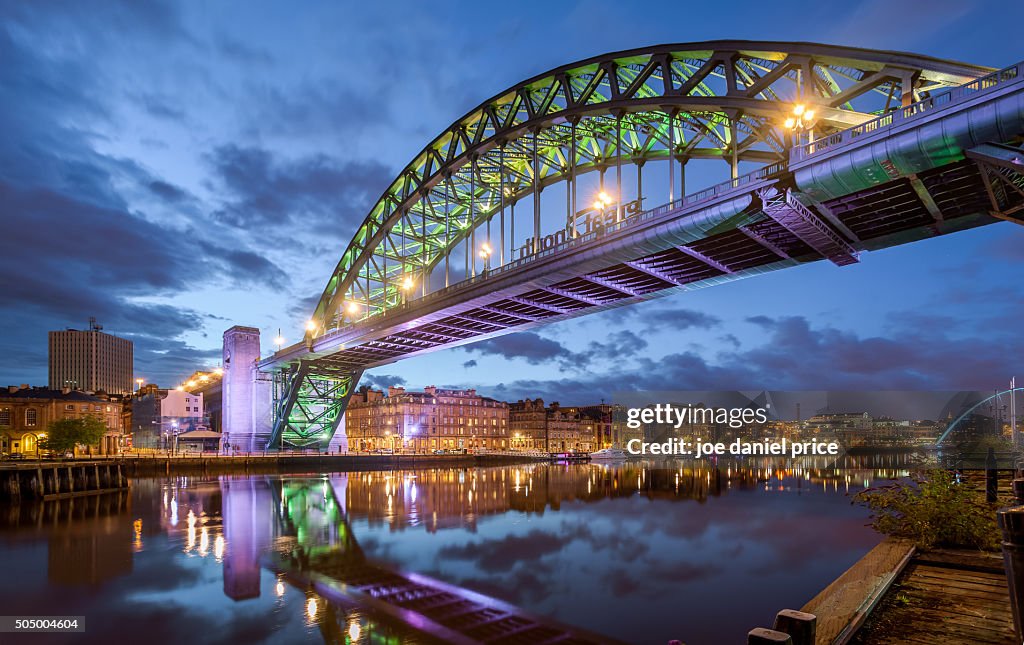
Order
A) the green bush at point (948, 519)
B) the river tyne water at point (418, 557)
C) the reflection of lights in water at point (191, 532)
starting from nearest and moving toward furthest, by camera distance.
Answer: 1. the green bush at point (948, 519)
2. the river tyne water at point (418, 557)
3. the reflection of lights in water at point (191, 532)

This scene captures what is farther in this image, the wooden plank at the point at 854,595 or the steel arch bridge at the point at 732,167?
the steel arch bridge at the point at 732,167

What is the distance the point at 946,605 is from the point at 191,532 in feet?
88.6

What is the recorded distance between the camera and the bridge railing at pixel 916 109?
17.8 m

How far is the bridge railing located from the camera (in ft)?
58.4

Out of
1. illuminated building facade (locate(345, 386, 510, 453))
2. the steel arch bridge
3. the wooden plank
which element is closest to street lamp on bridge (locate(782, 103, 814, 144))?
the steel arch bridge

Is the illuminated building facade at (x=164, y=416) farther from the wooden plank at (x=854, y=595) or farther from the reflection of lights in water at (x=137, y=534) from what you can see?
the wooden plank at (x=854, y=595)

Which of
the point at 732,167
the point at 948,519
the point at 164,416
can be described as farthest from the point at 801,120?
the point at 164,416

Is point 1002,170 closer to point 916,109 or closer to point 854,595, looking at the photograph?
point 916,109

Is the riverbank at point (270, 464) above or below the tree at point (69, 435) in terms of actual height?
below

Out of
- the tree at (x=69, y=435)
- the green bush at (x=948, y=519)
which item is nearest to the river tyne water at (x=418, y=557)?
the green bush at (x=948, y=519)

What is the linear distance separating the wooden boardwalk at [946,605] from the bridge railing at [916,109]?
44.5ft

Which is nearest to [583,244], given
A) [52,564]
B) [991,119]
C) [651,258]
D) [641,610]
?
[651,258]

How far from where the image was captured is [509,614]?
50.5 feet

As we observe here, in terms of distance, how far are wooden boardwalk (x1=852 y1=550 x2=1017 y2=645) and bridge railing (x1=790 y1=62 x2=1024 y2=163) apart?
13558 millimetres
